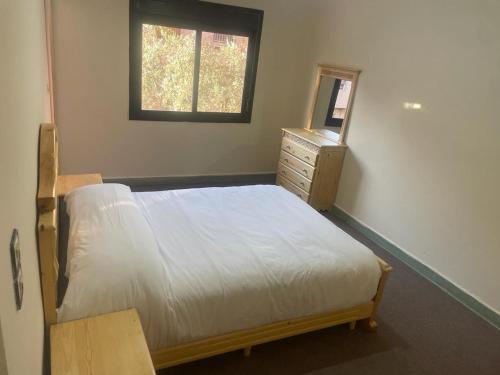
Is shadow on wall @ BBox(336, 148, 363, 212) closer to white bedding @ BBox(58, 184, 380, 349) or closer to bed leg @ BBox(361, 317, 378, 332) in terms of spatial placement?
white bedding @ BBox(58, 184, 380, 349)

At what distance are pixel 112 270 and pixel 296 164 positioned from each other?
273cm

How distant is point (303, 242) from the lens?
2254 mm

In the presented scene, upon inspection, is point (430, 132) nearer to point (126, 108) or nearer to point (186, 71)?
point (186, 71)

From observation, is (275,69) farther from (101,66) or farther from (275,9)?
(101,66)

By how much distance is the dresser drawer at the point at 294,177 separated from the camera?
12.6ft

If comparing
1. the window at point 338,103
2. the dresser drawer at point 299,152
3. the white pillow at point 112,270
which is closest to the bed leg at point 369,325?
the white pillow at point 112,270

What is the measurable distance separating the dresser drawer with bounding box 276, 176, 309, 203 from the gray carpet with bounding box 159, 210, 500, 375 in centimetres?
148

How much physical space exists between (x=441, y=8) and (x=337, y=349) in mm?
2618

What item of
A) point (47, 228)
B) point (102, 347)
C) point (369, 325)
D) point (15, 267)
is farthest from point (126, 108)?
point (15, 267)

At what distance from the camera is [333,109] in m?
4.01

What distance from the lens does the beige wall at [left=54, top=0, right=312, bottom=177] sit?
3398 mm

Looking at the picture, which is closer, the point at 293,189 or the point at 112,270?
the point at 112,270

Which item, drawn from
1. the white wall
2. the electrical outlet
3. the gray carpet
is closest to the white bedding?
the gray carpet

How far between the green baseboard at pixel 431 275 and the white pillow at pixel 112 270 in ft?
7.32
